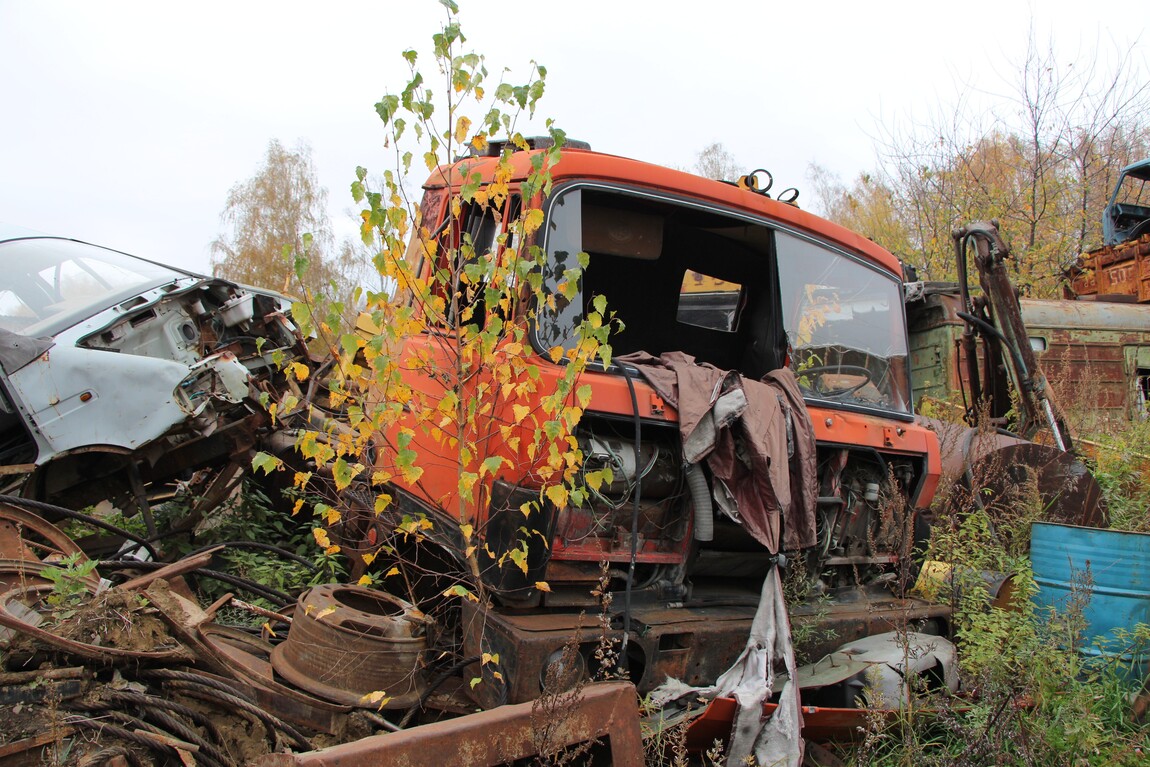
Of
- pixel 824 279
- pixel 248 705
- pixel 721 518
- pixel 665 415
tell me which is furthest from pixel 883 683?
pixel 248 705

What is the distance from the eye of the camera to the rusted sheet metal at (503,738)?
6.93ft

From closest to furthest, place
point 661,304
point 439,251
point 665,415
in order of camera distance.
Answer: point 665,415 < point 439,251 < point 661,304

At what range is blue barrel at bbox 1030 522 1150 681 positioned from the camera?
147 inches

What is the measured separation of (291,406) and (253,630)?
5.29 feet

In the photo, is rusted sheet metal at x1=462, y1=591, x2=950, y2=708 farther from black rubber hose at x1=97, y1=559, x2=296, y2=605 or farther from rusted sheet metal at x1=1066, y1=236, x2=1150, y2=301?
rusted sheet metal at x1=1066, y1=236, x2=1150, y2=301

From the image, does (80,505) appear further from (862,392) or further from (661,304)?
(862,392)

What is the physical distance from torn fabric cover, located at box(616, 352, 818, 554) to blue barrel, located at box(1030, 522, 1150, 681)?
55.9 inches

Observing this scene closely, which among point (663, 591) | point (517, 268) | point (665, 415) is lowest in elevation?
point (663, 591)

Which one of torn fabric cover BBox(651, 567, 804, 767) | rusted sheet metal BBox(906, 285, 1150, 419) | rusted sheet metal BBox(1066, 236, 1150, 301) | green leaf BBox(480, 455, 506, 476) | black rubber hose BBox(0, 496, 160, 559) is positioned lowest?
torn fabric cover BBox(651, 567, 804, 767)

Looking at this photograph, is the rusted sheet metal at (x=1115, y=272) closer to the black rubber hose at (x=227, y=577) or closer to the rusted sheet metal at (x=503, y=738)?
the rusted sheet metal at (x=503, y=738)

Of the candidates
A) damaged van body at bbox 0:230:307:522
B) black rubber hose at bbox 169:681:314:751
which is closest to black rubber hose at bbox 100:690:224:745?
→ black rubber hose at bbox 169:681:314:751

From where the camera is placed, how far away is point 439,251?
3.81 meters

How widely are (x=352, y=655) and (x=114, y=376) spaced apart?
7.80 ft

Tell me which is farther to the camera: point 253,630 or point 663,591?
point 253,630
